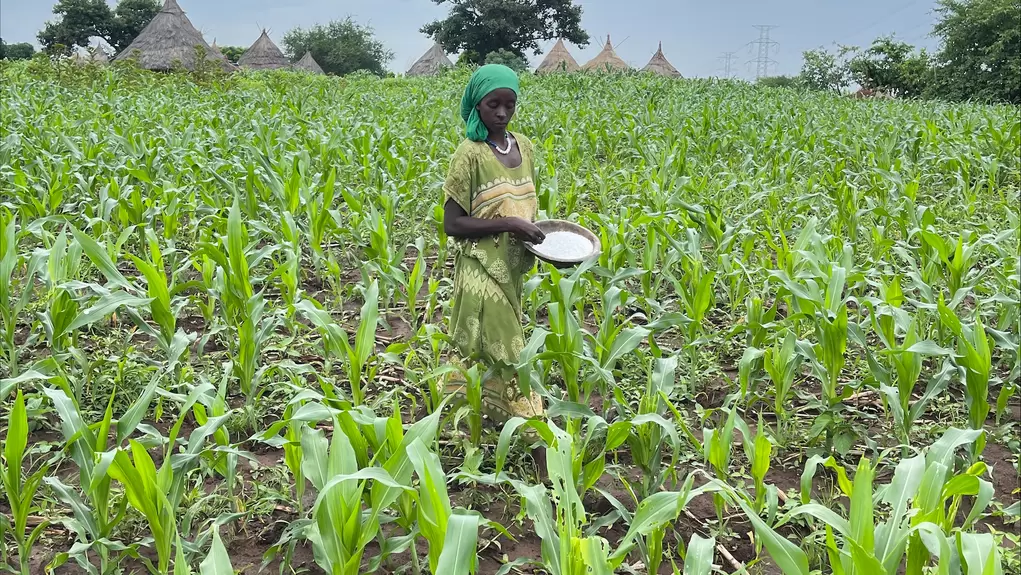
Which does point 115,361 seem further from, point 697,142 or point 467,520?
point 697,142

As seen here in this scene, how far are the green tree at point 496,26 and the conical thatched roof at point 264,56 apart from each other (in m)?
8.26

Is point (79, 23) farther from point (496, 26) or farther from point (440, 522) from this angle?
point (440, 522)

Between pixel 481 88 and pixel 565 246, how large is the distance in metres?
0.59

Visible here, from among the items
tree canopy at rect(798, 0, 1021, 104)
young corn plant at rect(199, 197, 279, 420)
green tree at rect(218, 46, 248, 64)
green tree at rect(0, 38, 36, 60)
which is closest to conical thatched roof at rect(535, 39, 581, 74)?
tree canopy at rect(798, 0, 1021, 104)

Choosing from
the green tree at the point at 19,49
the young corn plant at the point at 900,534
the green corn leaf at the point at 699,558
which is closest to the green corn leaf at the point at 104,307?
the green corn leaf at the point at 699,558

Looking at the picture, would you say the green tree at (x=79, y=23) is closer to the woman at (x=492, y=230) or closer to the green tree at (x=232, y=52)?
the green tree at (x=232, y=52)

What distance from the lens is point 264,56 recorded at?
124 feet

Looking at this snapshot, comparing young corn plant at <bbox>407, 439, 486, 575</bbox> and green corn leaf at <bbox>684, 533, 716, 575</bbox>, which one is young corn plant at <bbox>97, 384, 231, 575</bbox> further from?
green corn leaf at <bbox>684, 533, 716, 575</bbox>

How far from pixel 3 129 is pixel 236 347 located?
19.6ft

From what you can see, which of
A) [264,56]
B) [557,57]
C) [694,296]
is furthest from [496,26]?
[694,296]

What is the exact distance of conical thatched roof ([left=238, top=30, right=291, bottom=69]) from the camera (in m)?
37.7

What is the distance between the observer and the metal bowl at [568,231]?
96.1 inches

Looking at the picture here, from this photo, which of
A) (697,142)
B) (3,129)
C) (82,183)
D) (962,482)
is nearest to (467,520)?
(962,482)

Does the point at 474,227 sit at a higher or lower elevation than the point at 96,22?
lower
